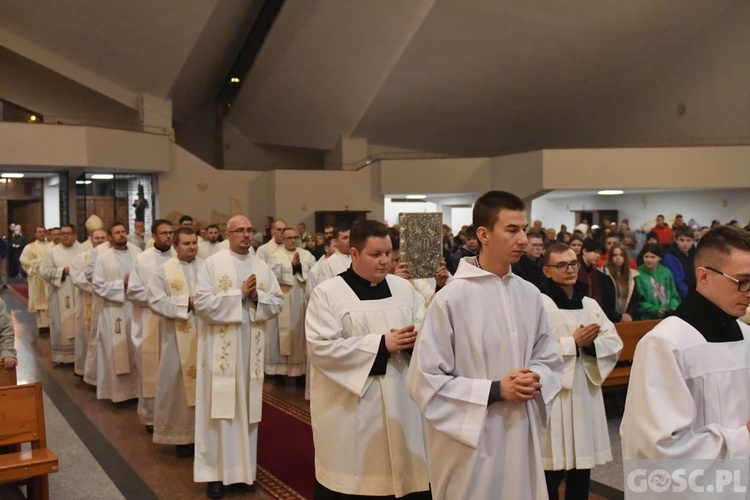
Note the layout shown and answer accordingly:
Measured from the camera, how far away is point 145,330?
24.2ft

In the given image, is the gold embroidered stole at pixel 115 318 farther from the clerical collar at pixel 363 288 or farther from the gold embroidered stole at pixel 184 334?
the clerical collar at pixel 363 288

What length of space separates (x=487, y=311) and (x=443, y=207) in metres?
21.5

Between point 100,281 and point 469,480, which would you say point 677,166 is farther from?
point 469,480

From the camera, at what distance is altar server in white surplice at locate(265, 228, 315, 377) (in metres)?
9.10

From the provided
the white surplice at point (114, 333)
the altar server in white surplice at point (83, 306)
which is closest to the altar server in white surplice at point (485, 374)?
the white surplice at point (114, 333)

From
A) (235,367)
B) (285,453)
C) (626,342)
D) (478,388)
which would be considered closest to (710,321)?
(478,388)

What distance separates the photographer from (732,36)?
20.7 metres

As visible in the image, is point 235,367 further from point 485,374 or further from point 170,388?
point 485,374

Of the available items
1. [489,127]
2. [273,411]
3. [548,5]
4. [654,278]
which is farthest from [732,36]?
[273,411]

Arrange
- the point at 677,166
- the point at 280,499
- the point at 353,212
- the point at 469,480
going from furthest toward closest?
the point at 353,212
the point at 677,166
the point at 280,499
the point at 469,480

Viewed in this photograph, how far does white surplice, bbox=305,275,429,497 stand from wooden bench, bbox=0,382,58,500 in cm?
165

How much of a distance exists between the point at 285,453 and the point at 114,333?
3.11 meters

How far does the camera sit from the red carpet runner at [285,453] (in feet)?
17.4

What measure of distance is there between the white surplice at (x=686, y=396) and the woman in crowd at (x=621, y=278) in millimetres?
4751
